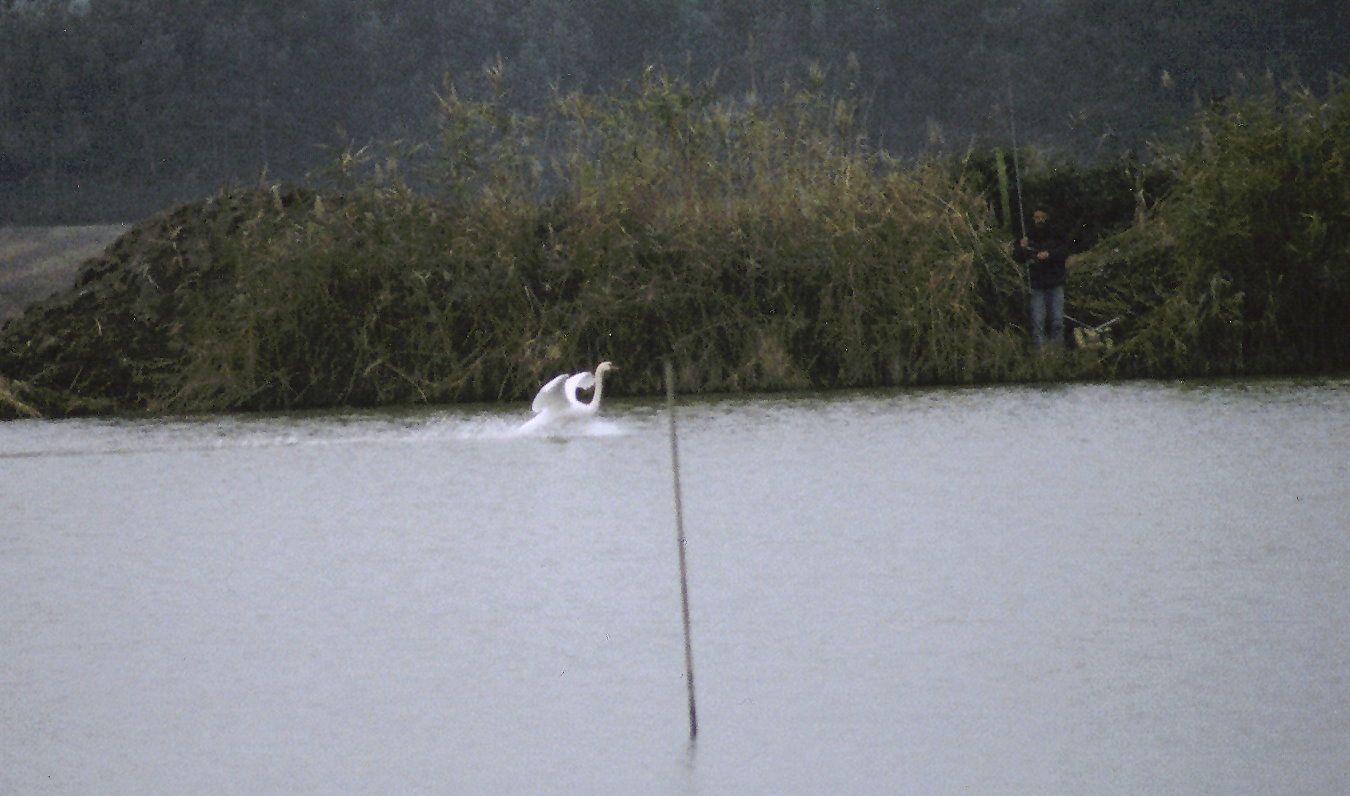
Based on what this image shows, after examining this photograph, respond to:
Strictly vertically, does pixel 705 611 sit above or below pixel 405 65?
below

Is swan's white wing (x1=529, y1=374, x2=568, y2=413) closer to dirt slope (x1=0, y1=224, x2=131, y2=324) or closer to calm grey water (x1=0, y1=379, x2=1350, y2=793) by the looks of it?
calm grey water (x1=0, y1=379, x2=1350, y2=793)

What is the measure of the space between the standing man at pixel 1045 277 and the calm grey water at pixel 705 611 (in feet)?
8.96

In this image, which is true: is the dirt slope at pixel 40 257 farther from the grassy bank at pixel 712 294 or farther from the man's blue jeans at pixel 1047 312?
the man's blue jeans at pixel 1047 312

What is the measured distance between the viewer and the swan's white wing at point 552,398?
14.3 meters

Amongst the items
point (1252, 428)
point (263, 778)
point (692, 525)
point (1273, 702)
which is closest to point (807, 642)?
point (1273, 702)

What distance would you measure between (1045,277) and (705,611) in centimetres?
913

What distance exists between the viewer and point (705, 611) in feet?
27.6

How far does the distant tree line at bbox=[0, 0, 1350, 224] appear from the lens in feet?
152

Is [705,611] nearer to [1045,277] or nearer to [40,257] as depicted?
[1045,277]

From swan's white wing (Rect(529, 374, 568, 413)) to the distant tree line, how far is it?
31342 mm

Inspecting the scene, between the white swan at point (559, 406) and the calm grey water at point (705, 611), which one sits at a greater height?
the white swan at point (559, 406)

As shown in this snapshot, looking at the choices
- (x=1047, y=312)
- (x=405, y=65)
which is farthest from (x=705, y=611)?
(x=405, y=65)

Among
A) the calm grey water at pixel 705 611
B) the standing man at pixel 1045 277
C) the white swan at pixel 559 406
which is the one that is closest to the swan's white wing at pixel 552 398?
the white swan at pixel 559 406

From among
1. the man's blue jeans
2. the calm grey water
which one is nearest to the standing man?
the man's blue jeans
